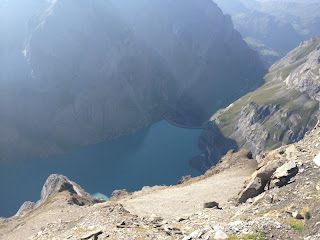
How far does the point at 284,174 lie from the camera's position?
2828 centimetres

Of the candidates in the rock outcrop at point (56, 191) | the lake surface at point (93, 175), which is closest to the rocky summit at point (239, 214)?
the rock outcrop at point (56, 191)

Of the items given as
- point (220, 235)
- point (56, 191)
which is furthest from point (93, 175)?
point (220, 235)

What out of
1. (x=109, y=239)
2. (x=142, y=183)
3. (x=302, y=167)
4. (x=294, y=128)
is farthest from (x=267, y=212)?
(x=294, y=128)

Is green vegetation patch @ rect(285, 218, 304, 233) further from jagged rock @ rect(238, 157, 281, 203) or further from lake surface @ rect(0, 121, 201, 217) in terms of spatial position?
lake surface @ rect(0, 121, 201, 217)

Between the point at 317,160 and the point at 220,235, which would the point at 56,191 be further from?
the point at 220,235

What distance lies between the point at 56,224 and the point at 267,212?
96.7ft

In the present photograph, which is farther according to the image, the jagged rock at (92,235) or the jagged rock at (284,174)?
the jagged rock at (92,235)

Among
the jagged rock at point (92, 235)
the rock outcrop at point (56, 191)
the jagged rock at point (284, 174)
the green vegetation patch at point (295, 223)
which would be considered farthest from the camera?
the rock outcrop at point (56, 191)

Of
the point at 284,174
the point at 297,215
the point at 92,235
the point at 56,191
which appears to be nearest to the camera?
the point at 297,215

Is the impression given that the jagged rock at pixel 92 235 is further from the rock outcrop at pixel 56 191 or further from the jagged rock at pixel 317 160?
the rock outcrop at pixel 56 191

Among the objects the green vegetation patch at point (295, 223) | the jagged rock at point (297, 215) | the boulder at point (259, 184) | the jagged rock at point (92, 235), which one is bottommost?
the green vegetation patch at point (295, 223)

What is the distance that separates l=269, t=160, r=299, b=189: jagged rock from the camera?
27959mm

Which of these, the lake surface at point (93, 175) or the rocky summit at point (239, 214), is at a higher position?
the lake surface at point (93, 175)

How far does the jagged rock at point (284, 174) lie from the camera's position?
27959mm
